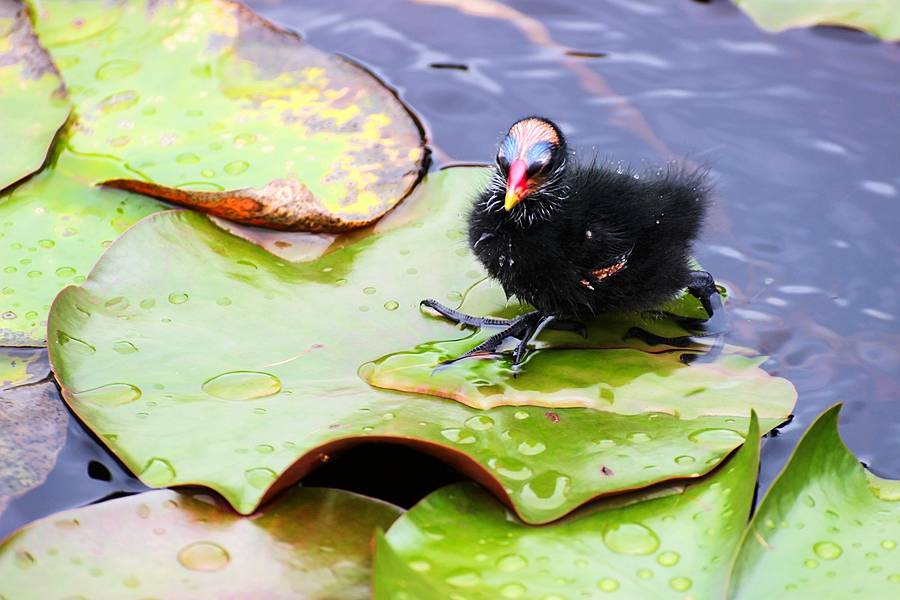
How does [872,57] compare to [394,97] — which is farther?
[872,57]

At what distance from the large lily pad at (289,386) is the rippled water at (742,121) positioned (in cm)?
42

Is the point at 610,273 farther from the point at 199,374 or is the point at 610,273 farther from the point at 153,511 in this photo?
the point at 153,511

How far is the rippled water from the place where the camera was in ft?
8.38

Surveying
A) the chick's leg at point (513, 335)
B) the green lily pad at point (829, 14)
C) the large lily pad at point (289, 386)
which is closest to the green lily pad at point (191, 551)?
the large lily pad at point (289, 386)

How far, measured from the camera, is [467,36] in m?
3.70

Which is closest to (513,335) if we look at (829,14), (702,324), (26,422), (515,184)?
(515,184)

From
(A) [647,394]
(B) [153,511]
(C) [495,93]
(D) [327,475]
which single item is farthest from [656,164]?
(B) [153,511]

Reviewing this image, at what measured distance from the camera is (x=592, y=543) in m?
1.79

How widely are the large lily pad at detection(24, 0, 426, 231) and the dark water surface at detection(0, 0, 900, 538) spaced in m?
0.40

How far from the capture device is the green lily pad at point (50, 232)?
2.33m

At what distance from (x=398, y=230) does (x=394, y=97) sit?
61cm

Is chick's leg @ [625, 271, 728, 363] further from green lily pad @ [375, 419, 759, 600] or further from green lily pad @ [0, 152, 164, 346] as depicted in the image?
green lily pad @ [0, 152, 164, 346]

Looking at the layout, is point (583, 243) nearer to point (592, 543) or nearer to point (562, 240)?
point (562, 240)

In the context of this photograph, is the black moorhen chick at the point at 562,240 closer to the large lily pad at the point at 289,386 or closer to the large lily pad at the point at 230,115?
the large lily pad at the point at 289,386
